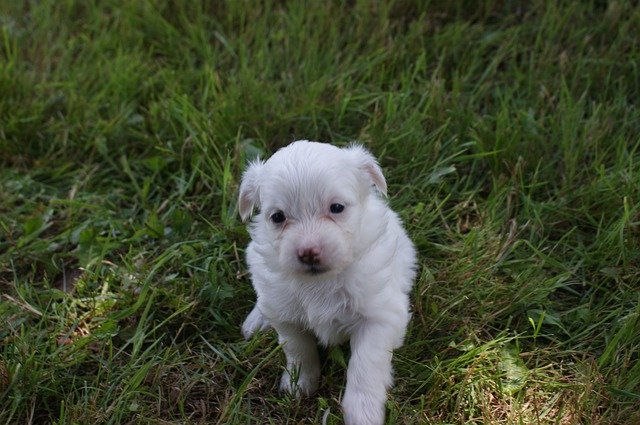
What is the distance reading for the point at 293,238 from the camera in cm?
262

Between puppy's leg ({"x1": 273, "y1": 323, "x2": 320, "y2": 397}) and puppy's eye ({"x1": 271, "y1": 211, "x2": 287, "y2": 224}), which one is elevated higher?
puppy's eye ({"x1": 271, "y1": 211, "x2": 287, "y2": 224})

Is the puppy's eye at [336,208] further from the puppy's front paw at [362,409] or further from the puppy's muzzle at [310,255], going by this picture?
the puppy's front paw at [362,409]

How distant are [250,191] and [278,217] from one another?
294 mm

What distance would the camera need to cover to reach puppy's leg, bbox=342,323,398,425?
2693 mm

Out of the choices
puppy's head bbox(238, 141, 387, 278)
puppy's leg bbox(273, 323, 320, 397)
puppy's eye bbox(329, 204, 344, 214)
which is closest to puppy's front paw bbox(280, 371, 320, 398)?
puppy's leg bbox(273, 323, 320, 397)

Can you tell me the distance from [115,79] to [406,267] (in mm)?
2262

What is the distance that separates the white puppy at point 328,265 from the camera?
2.64 m

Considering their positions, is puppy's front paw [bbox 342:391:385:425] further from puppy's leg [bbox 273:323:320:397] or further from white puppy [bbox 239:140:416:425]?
puppy's leg [bbox 273:323:320:397]

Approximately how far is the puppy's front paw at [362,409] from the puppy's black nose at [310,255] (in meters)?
0.52

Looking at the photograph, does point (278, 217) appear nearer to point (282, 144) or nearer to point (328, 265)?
point (328, 265)

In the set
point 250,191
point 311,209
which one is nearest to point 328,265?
point 311,209

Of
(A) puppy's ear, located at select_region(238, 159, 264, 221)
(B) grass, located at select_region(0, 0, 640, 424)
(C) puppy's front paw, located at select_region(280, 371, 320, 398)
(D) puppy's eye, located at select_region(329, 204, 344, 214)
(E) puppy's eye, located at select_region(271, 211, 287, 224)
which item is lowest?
(C) puppy's front paw, located at select_region(280, 371, 320, 398)

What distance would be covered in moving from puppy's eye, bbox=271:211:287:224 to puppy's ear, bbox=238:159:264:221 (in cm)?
21

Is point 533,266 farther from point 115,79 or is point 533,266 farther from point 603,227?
point 115,79
